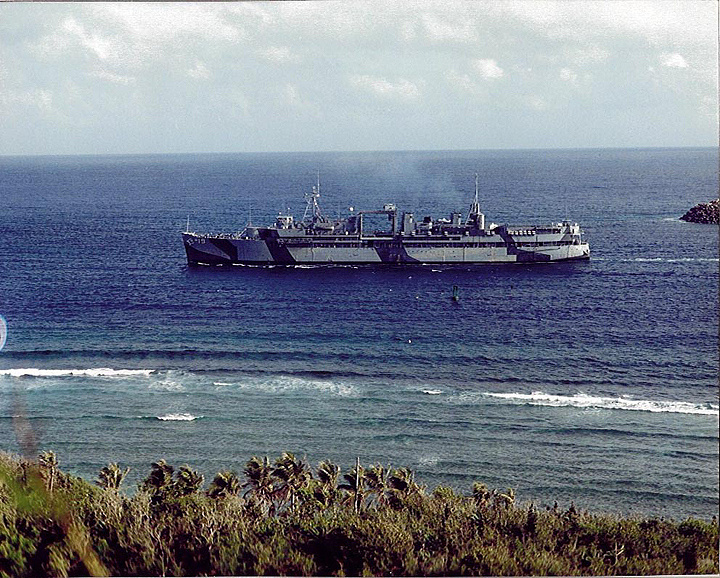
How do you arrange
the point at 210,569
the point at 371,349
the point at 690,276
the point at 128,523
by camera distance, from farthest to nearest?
1. the point at 690,276
2. the point at 371,349
3. the point at 128,523
4. the point at 210,569

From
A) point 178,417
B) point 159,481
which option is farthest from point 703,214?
point 159,481

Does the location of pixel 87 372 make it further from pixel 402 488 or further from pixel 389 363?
pixel 402 488

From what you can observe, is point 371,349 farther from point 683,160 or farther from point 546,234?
point 683,160

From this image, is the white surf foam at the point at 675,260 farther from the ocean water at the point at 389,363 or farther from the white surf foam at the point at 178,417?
the white surf foam at the point at 178,417

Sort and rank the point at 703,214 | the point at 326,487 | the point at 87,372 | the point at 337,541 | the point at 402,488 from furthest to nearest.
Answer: the point at 703,214 < the point at 87,372 < the point at 402,488 < the point at 326,487 < the point at 337,541

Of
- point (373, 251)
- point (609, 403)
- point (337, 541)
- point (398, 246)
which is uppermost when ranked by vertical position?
point (398, 246)

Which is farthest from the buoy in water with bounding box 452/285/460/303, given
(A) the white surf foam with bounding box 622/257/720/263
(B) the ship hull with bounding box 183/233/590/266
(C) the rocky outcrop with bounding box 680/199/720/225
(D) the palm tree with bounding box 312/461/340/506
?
(C) the rocky outcrop with bounding box 680/199/720/225

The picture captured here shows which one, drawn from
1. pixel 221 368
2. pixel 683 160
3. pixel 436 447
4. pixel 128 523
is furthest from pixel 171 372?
pixel 683 160
